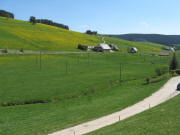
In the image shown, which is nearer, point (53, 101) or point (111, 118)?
point (111, 118)

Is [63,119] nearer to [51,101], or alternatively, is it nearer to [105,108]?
[105,108]

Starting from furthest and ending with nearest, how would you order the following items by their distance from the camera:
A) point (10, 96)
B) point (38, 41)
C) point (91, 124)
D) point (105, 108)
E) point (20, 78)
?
point (38, 41), point (20, 78), point (10, 96), point (105, 108), point (91, 124)

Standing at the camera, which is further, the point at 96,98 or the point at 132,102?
the point at 96,98

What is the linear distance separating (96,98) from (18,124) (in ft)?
43.8

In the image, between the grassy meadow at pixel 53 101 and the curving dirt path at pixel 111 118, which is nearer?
the curving dirt path at pixel 111 118

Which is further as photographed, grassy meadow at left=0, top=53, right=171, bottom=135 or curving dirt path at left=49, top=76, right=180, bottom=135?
grassy meadow at left=0, top=53, right=171, bottom=135

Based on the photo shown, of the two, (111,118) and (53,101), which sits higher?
(111,118)

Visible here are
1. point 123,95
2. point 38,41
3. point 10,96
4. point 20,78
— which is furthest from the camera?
point 38,41

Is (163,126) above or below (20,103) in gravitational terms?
above

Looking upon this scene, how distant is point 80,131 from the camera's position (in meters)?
16.5

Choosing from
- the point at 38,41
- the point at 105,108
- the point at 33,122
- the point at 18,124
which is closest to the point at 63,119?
the point at 33,122

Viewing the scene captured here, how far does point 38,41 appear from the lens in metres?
93.8

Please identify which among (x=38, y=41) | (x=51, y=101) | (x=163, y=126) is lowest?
(x=51, y=101)

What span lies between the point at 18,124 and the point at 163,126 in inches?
539
